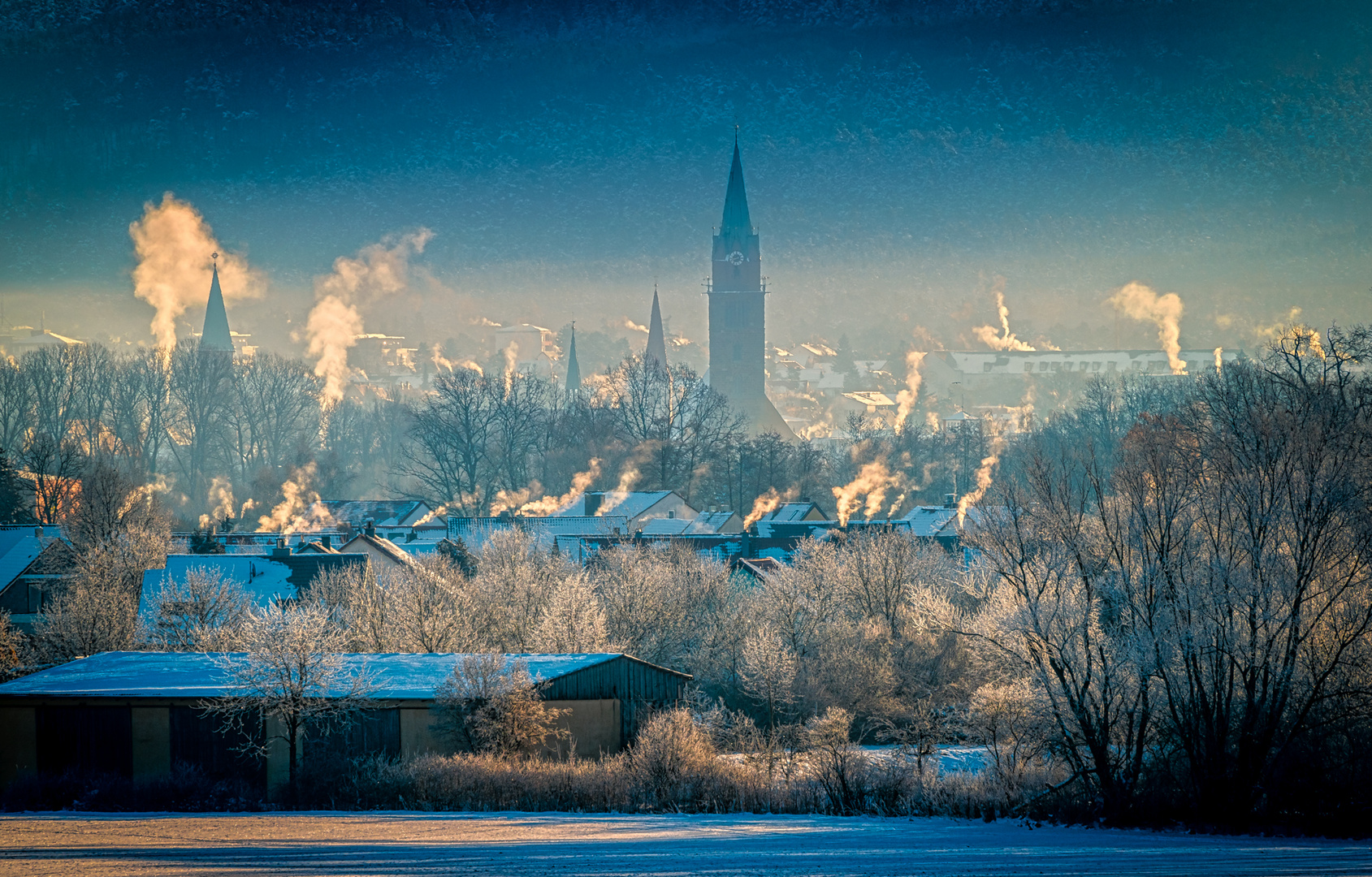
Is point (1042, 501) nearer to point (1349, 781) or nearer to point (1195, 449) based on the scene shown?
point (1195, 449)

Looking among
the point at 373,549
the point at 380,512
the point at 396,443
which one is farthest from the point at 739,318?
the point at 373,549

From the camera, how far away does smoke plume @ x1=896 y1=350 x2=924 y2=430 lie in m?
130

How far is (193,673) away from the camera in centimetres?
3088

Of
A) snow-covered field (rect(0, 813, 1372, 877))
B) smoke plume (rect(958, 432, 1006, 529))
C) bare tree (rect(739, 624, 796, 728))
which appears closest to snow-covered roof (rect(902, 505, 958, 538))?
smoke plume (rect(958, 432, 1006, 529))

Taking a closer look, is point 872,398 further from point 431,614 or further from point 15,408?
point 431,614

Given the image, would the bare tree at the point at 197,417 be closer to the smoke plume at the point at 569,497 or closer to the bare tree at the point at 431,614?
the smoke plume at the point at 569,497

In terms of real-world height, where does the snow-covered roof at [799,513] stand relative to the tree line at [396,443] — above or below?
below

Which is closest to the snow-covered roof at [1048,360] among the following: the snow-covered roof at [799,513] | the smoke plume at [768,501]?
the smoke plume at [768,501]

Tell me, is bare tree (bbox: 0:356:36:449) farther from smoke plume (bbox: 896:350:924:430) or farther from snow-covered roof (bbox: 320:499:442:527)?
smoke plume (bbox: 896:350:924:430)

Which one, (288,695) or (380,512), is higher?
(380,512)

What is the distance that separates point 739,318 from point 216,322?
196 ft

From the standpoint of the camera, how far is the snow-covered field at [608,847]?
63.3 feet

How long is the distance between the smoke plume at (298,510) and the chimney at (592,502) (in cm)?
1658

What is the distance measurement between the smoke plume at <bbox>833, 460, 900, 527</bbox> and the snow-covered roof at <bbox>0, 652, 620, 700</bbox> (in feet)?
144
